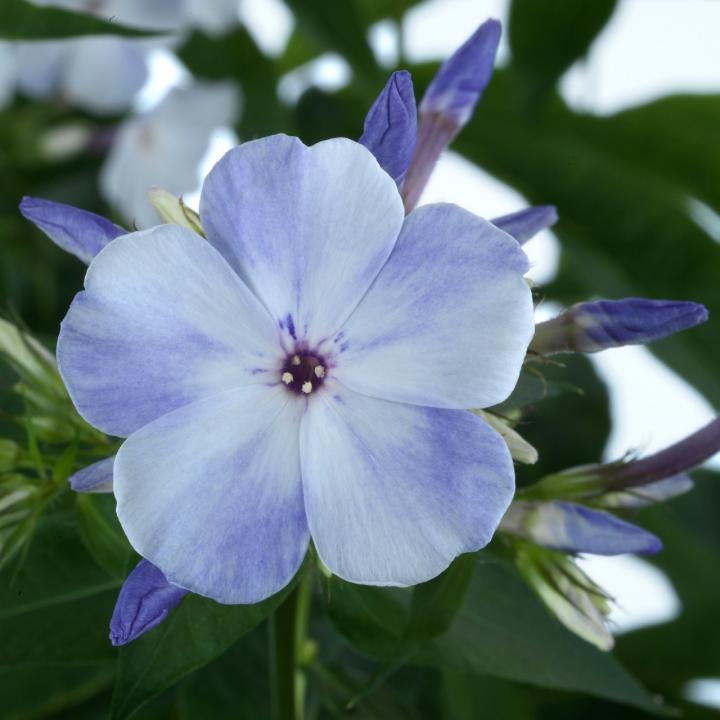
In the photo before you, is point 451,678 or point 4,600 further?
point 451,678

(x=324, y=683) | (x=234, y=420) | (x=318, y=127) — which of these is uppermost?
(x=234, y=420)

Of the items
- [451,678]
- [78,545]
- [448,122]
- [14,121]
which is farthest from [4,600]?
[14,121]

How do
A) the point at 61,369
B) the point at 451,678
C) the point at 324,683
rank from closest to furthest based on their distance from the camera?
the point at 61,369
the point at 324,683
the point at 451,678

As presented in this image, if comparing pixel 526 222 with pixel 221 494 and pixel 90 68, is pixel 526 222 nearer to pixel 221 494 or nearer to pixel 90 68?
pixel 221 494

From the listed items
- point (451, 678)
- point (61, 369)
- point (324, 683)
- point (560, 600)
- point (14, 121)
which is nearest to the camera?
point (61, 369)

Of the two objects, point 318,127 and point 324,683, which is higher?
point 318,127

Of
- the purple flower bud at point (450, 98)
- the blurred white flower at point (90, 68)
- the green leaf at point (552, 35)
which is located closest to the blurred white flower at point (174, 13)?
the blurred white flower at point (90, 68)

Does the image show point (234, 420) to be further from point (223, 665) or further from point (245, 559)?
point (223, 665)
